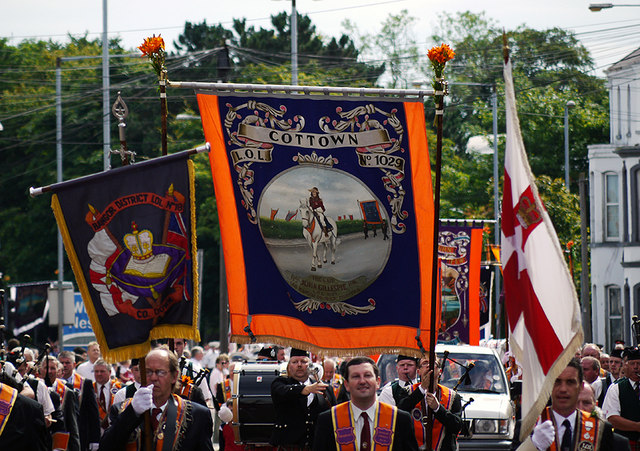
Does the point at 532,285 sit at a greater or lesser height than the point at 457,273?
greater

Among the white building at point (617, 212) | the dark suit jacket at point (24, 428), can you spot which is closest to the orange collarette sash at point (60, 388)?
the dark suit jacket at point (24, 428)

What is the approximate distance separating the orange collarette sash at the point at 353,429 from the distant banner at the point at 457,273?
37.2 ft

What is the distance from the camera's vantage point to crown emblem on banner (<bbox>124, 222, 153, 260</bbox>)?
833 cm

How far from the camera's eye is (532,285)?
737 centimetres

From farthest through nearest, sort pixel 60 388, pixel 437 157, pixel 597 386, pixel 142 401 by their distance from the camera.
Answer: pixel 597 386, pixel 60 388, pixel 437 157, pixel 142 401

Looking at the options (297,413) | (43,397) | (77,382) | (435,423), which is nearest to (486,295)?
(77,382)

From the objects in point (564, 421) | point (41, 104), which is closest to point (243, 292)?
point (564, 421)

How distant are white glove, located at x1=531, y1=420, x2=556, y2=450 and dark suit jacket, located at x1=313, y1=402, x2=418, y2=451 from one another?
99cm

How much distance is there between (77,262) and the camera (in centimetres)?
831

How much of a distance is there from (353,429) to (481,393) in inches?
357

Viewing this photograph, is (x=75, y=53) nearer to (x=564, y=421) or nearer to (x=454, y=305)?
(x=454, y=305)

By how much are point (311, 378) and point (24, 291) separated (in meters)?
17.9

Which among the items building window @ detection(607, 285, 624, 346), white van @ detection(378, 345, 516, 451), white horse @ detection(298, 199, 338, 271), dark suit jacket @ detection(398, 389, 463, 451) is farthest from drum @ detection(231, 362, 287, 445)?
building window @ detection(607, 285, 624, 346)

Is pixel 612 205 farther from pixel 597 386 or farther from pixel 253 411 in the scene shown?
pixel 253 411
